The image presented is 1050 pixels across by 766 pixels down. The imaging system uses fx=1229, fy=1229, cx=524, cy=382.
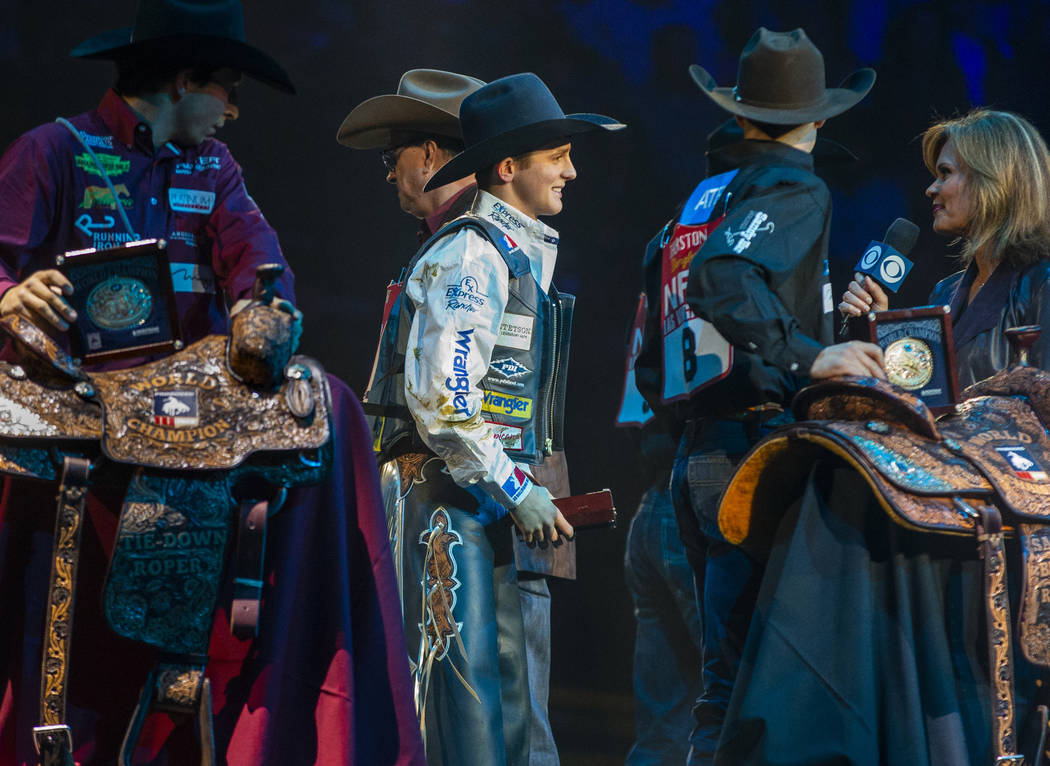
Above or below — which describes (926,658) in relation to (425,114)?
below

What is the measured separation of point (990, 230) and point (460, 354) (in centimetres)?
116

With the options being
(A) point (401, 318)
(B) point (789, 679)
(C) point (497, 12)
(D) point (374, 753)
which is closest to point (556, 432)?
(A) point (401, 318)

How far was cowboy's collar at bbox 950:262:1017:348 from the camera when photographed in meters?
2.52

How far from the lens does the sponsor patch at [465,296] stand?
2.42 metres

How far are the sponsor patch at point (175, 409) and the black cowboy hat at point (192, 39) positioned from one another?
1.70 feet

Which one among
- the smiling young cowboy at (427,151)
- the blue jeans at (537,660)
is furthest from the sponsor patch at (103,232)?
the blue jeans at (537,660)

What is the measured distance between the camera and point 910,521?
1.87m

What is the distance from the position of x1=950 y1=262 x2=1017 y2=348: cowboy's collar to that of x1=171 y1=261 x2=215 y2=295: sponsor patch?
151 centimetres

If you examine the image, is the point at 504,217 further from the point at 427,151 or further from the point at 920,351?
the point at 920,351

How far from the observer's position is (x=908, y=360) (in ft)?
7.07

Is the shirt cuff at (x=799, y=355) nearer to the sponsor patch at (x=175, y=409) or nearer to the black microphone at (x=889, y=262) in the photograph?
the black microphone at (x=889, y=262)

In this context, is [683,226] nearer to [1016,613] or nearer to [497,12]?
[1016,613]

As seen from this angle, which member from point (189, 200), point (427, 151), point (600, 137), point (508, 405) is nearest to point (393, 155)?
point (427, 151)

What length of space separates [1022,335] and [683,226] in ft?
2.25
